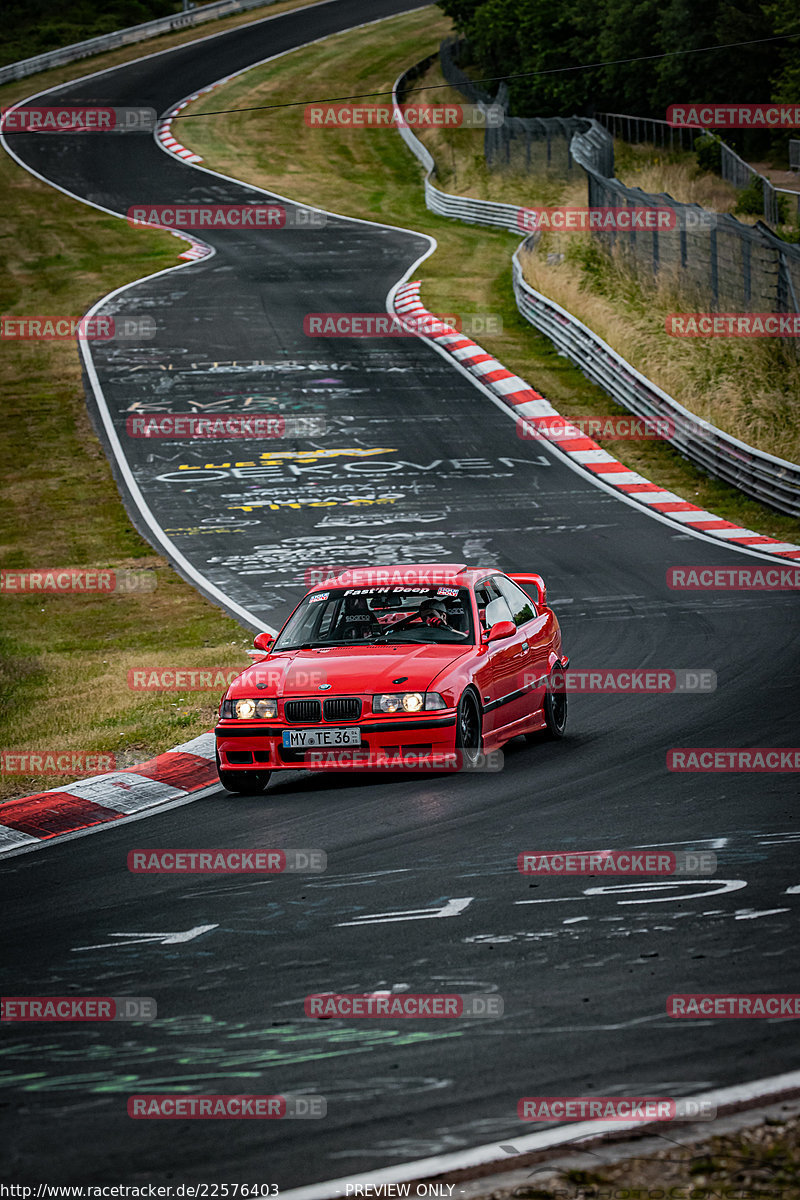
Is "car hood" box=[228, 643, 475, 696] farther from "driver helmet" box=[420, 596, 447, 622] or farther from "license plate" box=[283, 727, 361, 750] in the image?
"driver helmet" box=[420, 596, 447, 622]

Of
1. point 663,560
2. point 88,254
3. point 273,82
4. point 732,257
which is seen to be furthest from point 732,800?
point 273,82

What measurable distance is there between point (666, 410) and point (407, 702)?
55.9 ft

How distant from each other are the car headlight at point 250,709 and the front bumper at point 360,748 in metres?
0.07

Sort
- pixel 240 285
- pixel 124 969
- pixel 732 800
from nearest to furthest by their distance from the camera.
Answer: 1. pixel 124 969
2. pixel 732 800
3. pixel 240 285

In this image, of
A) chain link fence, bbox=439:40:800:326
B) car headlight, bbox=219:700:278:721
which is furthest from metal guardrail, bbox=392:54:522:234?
car headlight, bbox=219:700:278:721

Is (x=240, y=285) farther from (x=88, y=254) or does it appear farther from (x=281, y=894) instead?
(x=281, y=894)

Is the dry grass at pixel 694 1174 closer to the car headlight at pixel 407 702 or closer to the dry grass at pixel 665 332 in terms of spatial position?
the car headlight at pixel 407 702

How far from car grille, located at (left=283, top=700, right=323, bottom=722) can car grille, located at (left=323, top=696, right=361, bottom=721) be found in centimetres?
6

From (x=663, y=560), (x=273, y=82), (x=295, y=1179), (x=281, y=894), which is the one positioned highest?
(x=273, y=82)

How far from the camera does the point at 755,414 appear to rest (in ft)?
80.9

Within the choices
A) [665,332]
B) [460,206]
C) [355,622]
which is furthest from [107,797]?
[460,206]

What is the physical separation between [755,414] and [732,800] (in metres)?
16.7

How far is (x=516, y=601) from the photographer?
1220 cm

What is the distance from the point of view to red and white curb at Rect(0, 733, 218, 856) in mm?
9641
